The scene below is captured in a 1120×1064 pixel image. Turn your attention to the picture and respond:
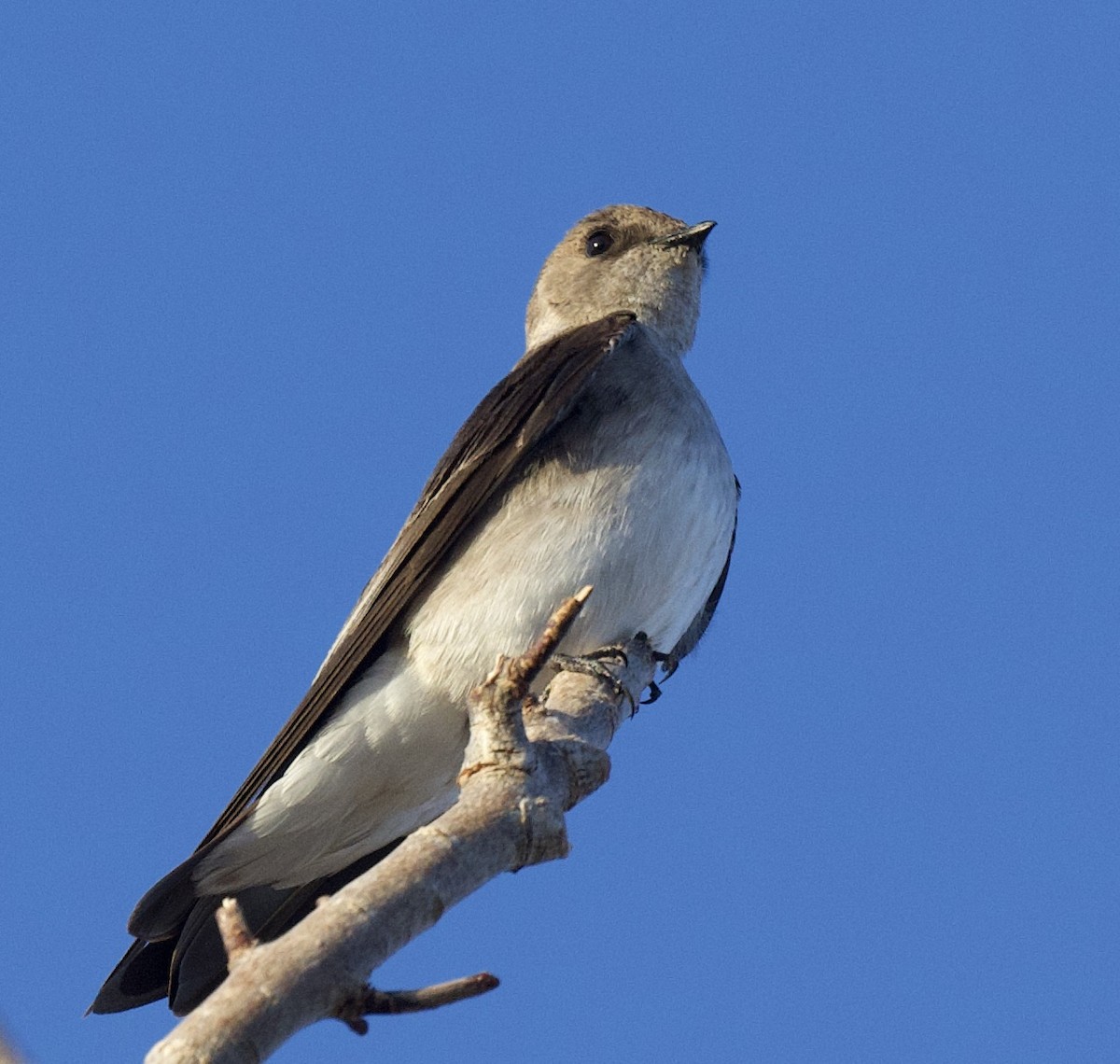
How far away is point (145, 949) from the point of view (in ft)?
20.3

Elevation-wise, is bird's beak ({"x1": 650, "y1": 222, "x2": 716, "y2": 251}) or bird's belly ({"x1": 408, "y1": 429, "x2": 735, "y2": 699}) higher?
bird's beak ({"x1": 650, "y1": 222, "x2": 716, "y2": 251})

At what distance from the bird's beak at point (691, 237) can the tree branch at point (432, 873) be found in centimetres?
424

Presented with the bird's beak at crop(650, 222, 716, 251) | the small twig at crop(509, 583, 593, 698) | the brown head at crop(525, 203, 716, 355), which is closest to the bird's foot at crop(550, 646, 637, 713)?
the small twig at crop(509, 583, 593, 698)

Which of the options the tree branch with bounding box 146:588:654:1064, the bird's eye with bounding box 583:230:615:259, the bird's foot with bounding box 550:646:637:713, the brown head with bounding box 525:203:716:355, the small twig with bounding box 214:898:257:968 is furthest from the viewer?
the bird's eye with bounding box 583:230:615:259

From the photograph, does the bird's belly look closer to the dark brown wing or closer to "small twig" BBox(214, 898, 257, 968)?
the dark brown wing

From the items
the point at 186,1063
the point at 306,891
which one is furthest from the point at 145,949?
the point at 186,1063

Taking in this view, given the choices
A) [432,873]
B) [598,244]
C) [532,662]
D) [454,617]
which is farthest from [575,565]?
[598,244]

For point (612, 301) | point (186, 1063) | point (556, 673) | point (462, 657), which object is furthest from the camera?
point (612, 301)

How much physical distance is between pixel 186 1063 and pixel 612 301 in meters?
6.75

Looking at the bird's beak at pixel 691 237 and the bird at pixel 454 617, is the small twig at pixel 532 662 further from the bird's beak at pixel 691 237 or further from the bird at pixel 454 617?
the bird's beak at pixel 691 237

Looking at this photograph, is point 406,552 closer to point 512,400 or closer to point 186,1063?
point 512,400

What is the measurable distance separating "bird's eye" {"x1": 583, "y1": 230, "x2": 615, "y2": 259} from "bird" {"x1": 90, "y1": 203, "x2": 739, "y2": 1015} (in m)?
2.35

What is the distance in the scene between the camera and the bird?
6465mm

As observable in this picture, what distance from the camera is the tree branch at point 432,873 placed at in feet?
10.2
